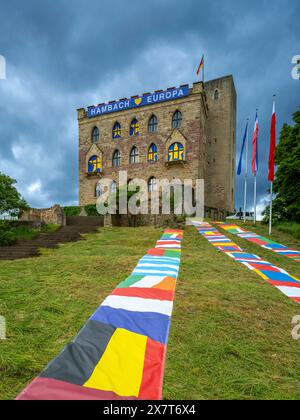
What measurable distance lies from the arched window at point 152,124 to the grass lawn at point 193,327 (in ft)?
71.5

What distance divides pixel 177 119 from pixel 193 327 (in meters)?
24.4

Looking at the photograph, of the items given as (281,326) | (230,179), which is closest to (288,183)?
(230,179)

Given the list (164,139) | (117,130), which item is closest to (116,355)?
(164,139)

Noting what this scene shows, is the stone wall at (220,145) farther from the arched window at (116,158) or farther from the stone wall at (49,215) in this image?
the stone wall at (49,215)

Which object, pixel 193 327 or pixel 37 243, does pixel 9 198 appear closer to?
pixel 37 243

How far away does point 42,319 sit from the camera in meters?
3.48

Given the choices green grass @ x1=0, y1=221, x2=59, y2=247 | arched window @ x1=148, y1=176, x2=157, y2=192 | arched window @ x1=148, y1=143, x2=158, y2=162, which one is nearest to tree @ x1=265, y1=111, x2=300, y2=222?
arched window @ x1=148, y1=176, x2=157, y2=192

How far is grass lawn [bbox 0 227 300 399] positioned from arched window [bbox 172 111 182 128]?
21.0 meters

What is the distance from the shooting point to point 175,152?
80.2 feet

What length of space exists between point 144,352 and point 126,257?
206 inches

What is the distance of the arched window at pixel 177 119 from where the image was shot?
967 inches

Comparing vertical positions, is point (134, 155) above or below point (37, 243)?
above

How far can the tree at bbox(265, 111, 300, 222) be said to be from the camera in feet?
54.7
